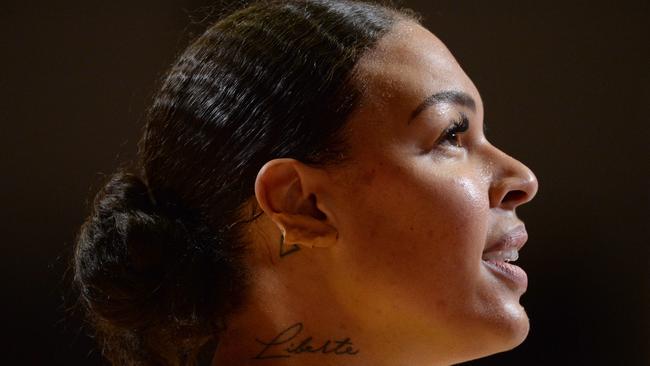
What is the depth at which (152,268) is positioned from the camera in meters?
1.18

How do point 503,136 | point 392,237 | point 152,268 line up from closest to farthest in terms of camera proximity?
point 392,237, point 152,268, point 503,136

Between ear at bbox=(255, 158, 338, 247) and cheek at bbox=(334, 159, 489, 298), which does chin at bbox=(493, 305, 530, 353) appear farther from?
ear at bbox=(255, 158, 338, 247)

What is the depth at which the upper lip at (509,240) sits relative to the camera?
44.8 inches

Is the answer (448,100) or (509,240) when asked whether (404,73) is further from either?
(509,240)

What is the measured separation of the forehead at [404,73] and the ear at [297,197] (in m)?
0.11

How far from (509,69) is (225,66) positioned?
2.74 feet

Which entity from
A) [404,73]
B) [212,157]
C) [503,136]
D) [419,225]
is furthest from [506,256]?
[503,136]

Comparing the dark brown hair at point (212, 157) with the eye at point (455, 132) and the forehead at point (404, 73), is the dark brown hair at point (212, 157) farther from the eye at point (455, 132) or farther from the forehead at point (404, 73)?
the eye at point (455, 132)

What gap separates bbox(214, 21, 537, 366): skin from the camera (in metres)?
1.08

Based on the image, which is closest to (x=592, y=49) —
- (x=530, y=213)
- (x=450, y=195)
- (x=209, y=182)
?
(x=530, y=213)

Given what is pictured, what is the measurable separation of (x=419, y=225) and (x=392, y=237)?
4 centimetres

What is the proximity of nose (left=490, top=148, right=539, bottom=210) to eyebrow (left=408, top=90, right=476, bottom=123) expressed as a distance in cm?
8

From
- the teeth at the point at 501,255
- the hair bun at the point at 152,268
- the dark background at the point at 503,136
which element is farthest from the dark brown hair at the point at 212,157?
the dark background at the point at 503,136

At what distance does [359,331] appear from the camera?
3.66 feet
